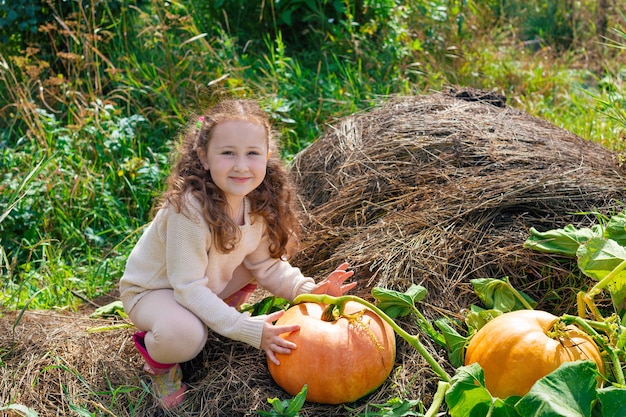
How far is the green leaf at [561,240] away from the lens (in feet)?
8.63

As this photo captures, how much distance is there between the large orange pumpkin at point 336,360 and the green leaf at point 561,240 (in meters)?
0.69

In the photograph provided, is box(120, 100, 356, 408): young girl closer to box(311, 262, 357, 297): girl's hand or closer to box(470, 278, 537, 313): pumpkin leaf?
box(311, 262, 357, 297): girl's hand

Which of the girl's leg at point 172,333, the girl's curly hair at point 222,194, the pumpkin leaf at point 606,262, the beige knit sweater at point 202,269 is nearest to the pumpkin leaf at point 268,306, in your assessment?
the beige knit sweater at point 202,269

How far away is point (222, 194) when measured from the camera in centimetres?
265

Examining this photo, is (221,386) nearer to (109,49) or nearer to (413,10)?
(109,49)

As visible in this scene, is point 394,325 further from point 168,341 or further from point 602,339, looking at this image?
point 168,341

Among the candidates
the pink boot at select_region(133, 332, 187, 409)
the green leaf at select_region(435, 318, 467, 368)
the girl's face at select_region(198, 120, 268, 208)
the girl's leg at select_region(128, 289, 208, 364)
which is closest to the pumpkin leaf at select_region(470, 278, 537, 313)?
the green leaf at select_region(435, 318, 467, 368)

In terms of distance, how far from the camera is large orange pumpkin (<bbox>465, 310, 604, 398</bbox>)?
7.13 ft

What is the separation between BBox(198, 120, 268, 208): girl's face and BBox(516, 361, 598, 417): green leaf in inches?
47.1

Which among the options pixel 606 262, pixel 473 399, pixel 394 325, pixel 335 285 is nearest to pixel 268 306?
pixel 335 285

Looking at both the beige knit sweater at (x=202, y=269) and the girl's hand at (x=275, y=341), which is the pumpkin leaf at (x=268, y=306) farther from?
the girl's hand at (x=275, y=341)

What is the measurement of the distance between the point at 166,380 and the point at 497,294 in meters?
1.22

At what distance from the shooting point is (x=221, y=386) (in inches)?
99.7

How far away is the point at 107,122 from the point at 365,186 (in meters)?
1.97
